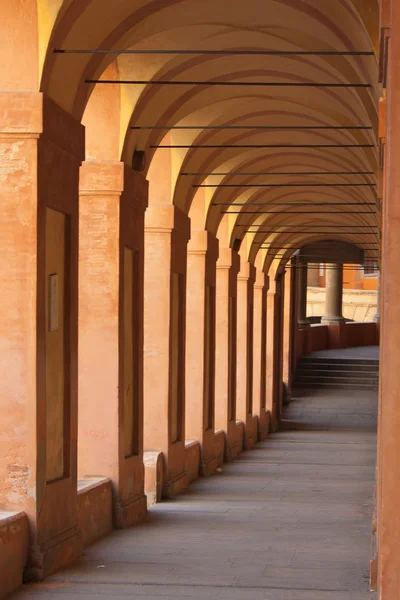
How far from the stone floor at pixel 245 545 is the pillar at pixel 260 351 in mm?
7572

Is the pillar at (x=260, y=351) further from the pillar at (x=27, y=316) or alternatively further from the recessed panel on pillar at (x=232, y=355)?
the pillar at (x=27, y=316)

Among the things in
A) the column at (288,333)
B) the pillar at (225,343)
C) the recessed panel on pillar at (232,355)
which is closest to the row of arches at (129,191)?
the pillar at (225,343)

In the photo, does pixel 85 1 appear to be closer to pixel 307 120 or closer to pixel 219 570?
pixel 219 570

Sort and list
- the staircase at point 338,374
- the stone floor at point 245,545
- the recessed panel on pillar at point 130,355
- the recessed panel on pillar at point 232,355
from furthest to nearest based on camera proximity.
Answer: the staircase at point 338,374 → the recessed panel on pillar at point 232,355 → the recessed panel on pillar at point 130,355 → the stone floor at point 245,545

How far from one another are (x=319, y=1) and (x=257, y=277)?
20.2m

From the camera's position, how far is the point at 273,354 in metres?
33.2

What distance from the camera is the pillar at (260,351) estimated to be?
29906mm

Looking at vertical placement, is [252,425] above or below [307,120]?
below

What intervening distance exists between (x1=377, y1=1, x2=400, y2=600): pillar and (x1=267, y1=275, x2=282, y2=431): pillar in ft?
88.3

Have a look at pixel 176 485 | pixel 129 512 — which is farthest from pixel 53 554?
pixel 176 485

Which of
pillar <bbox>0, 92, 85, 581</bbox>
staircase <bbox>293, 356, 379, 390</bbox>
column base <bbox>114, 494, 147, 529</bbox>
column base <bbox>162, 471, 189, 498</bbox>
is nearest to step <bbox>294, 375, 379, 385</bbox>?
staircase <bbox>293, 356, 379, 390</bbox>

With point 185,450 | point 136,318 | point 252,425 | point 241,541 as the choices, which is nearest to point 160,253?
point 136,318

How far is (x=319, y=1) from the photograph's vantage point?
406 inches

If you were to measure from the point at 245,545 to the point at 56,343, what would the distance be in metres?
3.10
